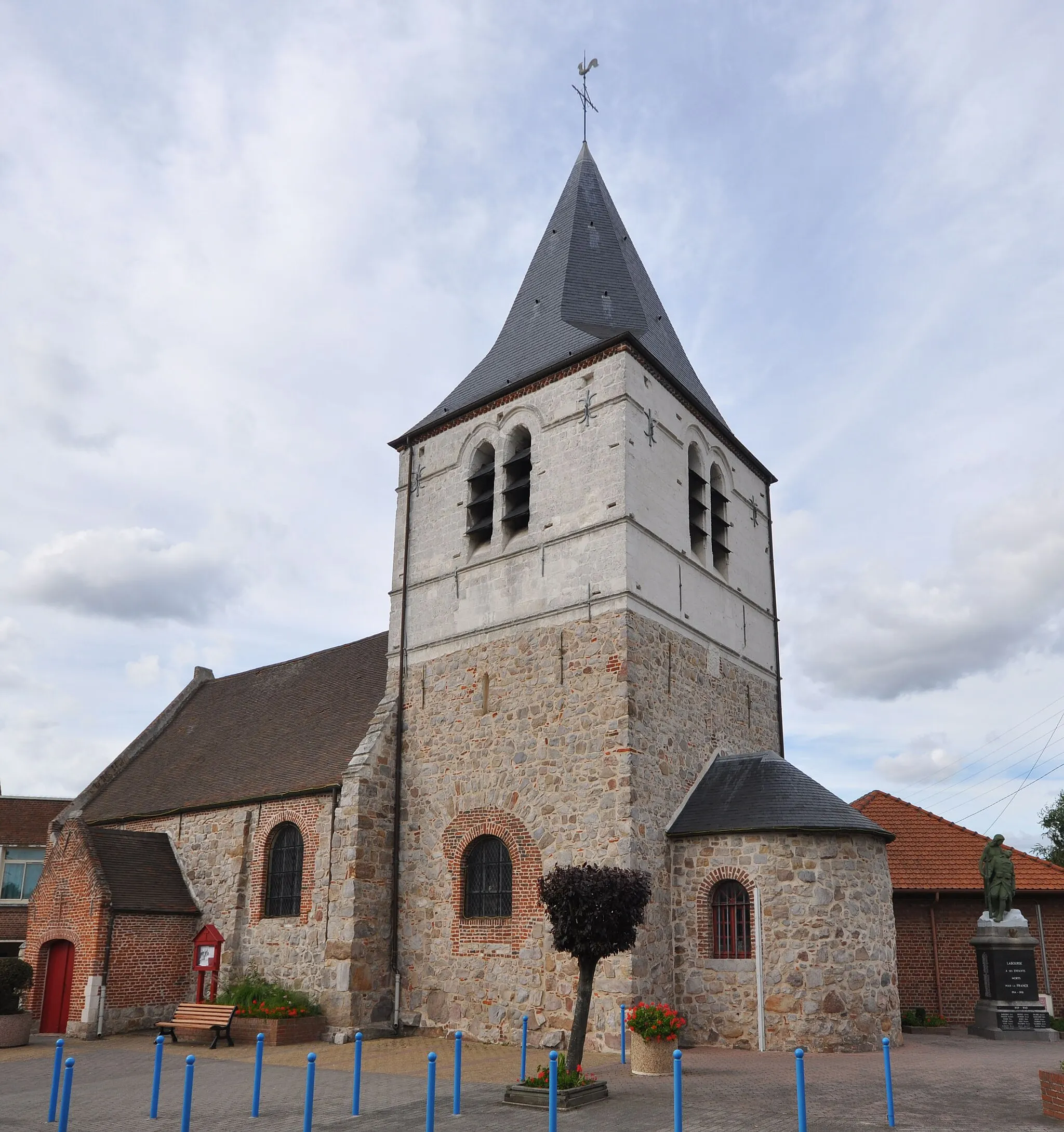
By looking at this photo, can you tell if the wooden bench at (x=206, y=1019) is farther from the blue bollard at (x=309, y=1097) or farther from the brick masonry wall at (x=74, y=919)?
the blue bollard at (x=309, y=1097)

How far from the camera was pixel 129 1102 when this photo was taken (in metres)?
11.5

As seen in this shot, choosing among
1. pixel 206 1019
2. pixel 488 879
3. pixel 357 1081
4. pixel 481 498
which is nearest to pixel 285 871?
pixel 206 1019

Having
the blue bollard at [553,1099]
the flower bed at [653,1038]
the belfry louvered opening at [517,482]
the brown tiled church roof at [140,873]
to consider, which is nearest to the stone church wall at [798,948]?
the flower bed at [653,1038]

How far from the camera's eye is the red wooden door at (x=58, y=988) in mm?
19031

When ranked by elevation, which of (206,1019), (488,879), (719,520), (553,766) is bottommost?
(206,1019)

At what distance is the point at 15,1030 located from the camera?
16.9 metres

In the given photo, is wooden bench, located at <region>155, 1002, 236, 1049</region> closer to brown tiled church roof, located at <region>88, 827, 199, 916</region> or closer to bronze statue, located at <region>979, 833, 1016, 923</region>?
brown tiled church roof, located at <region>88, 827, 199, 916</region>

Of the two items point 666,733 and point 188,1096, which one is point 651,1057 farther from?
point 188,1096

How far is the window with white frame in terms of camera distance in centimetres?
2741

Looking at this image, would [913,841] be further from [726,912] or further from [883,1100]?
[883,1100]

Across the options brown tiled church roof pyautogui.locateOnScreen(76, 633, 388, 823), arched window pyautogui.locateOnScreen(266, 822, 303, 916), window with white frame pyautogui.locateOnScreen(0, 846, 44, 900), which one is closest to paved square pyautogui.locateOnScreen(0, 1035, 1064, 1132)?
arched window pyautogui.locateOnScreen(266, 822, 303, 916)

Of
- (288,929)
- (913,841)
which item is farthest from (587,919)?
(913,841)

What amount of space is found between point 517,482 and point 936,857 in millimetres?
11604

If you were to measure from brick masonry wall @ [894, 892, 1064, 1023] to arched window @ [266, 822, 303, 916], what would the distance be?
11709 mm
